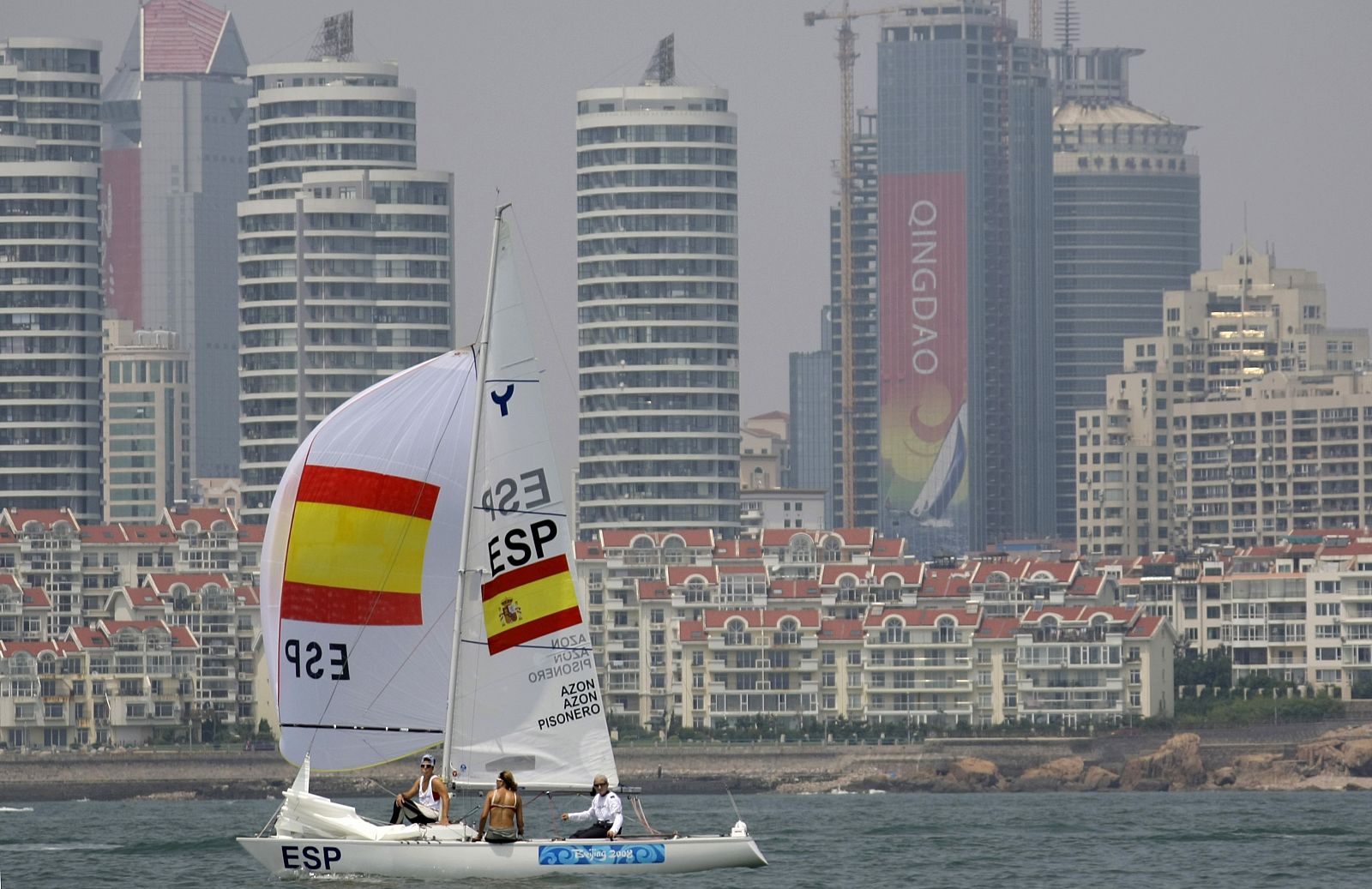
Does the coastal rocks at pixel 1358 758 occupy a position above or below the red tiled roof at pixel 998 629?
below

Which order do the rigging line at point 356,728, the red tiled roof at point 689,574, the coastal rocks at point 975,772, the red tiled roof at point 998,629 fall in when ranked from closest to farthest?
the rigging line at point 356,728
the coastal rocks at point 975,772
the red tiled roof at point 998,629
the red tiled roof at point 689,574

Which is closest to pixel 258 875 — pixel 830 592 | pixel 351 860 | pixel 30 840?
pixel 351 860

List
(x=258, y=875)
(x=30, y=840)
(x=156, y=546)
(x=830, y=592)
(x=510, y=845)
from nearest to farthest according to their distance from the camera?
(x=510, y=845) < (x=258, y=875) < (x=30, y=840) < (x=830, y=592) < (x=156, y=546)

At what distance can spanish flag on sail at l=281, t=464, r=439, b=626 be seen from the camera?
48250 millimetres

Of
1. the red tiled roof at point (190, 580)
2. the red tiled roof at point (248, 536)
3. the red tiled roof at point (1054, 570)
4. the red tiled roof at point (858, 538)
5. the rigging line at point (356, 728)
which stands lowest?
the red tiled roof at point (190, 580)

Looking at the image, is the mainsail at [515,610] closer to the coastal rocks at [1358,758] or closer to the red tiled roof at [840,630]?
the coastal rocks at [1358,758]

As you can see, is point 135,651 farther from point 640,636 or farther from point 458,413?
point 458,413

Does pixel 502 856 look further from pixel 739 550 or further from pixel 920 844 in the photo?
pixel 739 550

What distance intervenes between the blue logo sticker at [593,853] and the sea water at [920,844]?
1.28 feet

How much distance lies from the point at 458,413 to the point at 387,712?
16.7ft

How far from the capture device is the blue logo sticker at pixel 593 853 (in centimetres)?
4703

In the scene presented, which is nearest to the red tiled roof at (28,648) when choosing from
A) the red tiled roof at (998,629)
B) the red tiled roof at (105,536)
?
the red tiled roof at (105,536)

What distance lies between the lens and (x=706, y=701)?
6053 inches

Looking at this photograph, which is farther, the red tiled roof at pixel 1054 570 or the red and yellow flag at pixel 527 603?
the red tiled roof at pixel 1054 570
